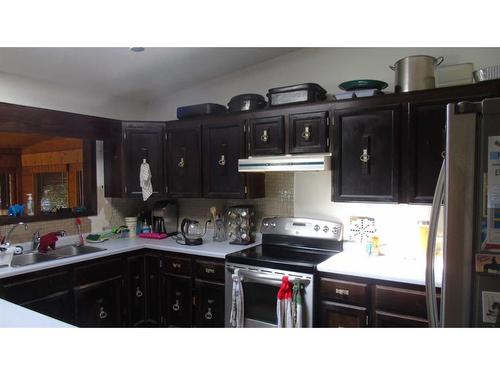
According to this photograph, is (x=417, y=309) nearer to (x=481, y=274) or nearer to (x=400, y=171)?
(x=400, y=171)

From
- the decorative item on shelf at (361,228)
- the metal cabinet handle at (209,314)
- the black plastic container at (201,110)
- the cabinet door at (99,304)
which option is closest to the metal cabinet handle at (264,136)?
the black plastic container at (201,110)

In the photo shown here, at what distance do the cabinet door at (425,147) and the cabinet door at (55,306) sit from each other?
257cm

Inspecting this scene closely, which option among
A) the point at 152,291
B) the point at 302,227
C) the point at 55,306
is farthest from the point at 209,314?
the point at 55,306

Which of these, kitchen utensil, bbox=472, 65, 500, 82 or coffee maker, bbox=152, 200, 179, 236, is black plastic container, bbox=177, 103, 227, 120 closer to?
coffee maker, bbox=152, 200, 179, 236

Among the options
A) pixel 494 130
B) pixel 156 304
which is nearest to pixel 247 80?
pixel 156 304

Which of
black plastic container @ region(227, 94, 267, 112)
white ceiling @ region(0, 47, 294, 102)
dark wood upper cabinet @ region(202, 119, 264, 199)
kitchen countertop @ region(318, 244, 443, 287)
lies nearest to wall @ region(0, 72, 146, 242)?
white ceiling @ region(0, 47, 294, 102)

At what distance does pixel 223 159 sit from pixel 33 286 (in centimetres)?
168

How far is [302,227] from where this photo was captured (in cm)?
283

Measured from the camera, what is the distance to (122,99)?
11.9 ft

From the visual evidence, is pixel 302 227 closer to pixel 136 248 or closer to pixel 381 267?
pixel 381 267

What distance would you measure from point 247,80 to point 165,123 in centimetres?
88

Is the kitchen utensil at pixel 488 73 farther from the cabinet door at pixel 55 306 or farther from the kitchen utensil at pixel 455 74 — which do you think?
the cabinet door at pixel 55 306

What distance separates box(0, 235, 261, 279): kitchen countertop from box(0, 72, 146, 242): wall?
160mm

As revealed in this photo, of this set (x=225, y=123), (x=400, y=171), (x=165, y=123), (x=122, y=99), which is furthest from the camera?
(x=122, y=99)
